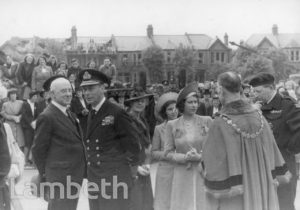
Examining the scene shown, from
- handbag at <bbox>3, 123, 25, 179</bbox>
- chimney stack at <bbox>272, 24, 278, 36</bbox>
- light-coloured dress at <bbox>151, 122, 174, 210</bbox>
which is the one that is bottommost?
light-coloured dress at <bbox>151, 122, 174, 210</bbox>

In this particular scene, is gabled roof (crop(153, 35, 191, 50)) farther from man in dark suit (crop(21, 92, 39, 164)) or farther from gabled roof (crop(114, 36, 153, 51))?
man in dark suit (crop(21, 92, 39, 164))

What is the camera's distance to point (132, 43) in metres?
84.7

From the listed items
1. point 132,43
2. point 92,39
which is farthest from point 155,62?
point 132,43

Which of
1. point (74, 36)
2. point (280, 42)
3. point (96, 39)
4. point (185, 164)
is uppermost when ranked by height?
point (74, 36)

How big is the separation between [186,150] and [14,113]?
751cm

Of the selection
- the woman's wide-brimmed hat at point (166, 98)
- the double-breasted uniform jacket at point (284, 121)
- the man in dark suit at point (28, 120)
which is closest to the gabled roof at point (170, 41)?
the man in dark suit at point (28, 120)

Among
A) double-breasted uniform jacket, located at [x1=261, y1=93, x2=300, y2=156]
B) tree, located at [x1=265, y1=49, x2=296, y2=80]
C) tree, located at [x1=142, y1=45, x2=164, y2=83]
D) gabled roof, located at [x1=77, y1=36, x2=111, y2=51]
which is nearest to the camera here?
double-breasted uniform jacket, located at [x1=261, y1=93, x2=300, y2=156]

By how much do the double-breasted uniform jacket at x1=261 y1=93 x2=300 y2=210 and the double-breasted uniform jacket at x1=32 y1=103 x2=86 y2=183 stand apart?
2.19 meters

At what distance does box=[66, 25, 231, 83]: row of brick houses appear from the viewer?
74938 mm

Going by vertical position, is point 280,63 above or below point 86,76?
below

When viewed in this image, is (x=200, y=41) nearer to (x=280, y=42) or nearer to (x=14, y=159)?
(x=280, y=42)

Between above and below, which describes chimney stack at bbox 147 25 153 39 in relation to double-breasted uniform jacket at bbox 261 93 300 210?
above

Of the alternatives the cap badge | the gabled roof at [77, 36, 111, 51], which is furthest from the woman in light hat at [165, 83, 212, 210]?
the gabled roof at [77, 36, 111, 51]

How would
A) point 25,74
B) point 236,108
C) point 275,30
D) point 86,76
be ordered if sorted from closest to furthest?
point 236,108
point 86,76
point 25,74
point 275,30
